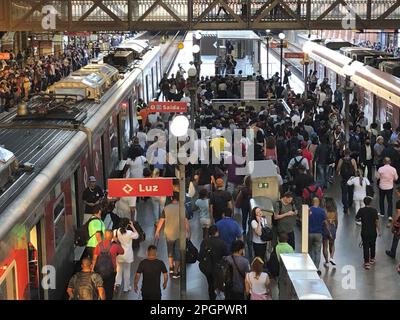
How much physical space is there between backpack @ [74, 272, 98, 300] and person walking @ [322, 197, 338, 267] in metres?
4.17

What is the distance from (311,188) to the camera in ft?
41.7

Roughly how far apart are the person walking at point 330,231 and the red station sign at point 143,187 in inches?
119

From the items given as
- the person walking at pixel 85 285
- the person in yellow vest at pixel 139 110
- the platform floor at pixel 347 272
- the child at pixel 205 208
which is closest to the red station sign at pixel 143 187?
the person walking at pixel 85 285

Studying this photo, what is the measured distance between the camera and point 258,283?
855 cm

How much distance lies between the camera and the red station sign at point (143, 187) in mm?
9133

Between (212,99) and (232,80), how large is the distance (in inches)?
104

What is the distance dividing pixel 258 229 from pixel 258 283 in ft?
7.06

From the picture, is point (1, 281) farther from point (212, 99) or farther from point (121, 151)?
point (212, 99)

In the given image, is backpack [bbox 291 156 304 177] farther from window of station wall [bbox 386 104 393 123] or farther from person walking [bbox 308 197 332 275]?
window of station wall [bbox 386 104 393 123]

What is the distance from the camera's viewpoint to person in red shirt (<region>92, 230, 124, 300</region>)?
30.5 feet

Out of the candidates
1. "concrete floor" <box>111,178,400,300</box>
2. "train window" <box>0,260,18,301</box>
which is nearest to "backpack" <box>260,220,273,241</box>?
"concrete floor" <box>111,178,400,300</box>

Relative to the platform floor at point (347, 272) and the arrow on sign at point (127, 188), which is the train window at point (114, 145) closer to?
the platform floor at point (347, 272)
